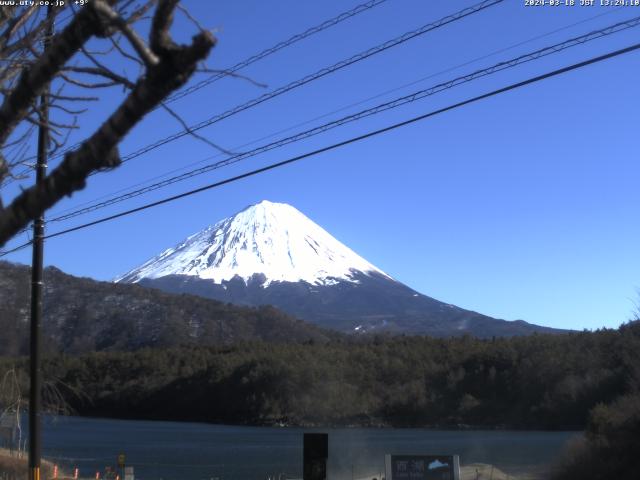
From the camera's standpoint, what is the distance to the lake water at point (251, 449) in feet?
154

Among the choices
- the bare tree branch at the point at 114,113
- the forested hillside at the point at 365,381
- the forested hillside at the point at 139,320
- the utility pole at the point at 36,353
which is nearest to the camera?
the bare tree branch at the point at 114,113

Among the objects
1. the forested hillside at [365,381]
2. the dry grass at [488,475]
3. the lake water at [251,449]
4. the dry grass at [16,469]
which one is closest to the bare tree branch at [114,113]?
the dry grass at [16,469]

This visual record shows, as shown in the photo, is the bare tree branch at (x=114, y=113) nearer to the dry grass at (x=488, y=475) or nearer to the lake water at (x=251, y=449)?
the lake water at (x=251, y=449)

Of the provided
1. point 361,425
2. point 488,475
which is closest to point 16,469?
point 488,475

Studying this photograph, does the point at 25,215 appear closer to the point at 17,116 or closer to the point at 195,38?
the point at 17,116

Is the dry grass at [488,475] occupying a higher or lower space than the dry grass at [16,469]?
lower

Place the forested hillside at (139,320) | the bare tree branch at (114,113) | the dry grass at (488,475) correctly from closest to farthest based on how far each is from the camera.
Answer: the bare tree branch at (114,113)
the dry grass at (488,475)
the forested hillside at (139,320)

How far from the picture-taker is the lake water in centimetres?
4688

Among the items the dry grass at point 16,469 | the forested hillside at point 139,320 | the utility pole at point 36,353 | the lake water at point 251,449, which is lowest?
the lake water at point 251,449

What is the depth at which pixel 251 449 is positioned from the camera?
6419 cm

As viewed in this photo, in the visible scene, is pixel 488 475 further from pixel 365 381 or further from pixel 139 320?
pixel 139 320

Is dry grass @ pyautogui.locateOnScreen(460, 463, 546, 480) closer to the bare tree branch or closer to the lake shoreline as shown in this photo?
the bare tree branch

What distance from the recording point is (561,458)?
37031mm

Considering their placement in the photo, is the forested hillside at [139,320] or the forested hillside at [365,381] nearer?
the forested hillside at [365,381]
